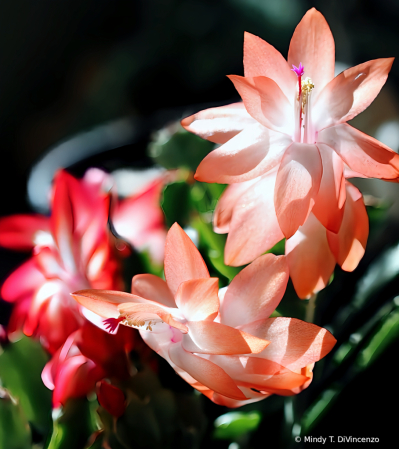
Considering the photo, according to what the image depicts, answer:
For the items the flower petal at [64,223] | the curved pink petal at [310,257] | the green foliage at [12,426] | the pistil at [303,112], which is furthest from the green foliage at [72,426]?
the pistil at [303,112]

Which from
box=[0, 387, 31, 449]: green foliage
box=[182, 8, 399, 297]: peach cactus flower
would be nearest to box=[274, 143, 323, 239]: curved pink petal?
box=[182, 8, 399, 297]: peach cactus flower

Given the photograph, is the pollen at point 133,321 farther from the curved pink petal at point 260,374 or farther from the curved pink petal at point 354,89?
the curved pink petal at point 354,89

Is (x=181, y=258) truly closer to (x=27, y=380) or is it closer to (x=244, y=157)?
(x=244, y=157)

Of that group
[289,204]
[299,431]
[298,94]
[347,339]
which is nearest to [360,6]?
[298,94]

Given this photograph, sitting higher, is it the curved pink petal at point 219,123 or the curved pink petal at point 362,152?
the curved pink petal at point 219,123

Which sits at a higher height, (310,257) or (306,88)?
(306,88)

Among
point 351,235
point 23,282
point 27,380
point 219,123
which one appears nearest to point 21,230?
point 23,282

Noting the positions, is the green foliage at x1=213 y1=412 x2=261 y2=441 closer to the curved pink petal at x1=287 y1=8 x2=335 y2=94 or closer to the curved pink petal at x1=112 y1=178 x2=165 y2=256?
the curved pink petal at x1=112 y1=178 x2=165 y2=256
